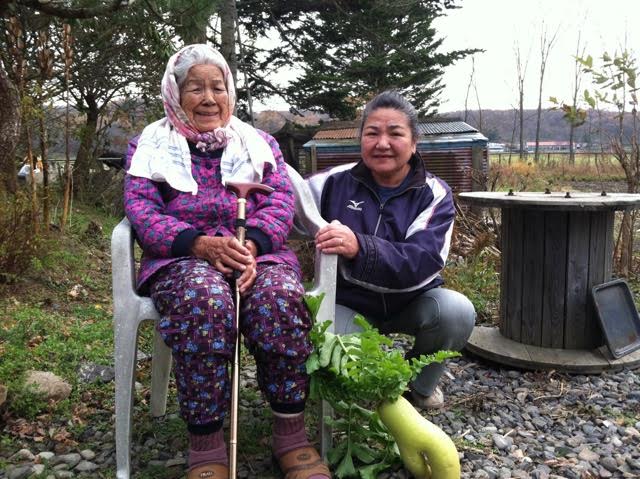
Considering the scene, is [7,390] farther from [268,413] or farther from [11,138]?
[11,138]

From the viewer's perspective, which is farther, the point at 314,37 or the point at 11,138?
the point at 314,37

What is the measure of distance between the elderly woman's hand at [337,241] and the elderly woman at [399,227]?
0.08 metres

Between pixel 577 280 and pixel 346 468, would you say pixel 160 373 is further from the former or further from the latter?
pixel 577 280

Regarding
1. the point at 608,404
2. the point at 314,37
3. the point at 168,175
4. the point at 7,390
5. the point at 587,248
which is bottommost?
the point at 608,404

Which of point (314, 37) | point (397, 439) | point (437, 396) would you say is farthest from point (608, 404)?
point (314, 37)

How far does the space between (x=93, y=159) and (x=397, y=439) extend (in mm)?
6501

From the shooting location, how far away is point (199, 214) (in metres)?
2.08

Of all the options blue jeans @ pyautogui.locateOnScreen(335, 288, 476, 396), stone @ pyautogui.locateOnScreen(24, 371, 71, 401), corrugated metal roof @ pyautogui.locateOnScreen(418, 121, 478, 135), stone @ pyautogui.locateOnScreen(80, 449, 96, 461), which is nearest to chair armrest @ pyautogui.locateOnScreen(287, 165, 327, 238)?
blue jeans @ pyautogui.locateOnScreen(335, 288, 476, 396)

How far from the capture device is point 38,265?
392 cm

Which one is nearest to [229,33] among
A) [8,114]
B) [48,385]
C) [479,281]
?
[8,114]

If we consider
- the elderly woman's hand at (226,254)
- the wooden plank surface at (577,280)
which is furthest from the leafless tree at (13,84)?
the wooden plank surface at (577,280)

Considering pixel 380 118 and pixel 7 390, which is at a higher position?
pixel 380 118

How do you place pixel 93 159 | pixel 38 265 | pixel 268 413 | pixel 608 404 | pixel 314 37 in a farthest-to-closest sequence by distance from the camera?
pixel 314 37, pixel 93 159, pixel 38 265, pixel 608 404, pixel 268 413

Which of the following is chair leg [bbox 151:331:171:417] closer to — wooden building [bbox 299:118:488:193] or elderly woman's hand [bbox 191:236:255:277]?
elderly woman's hand [bbox 191:236:255:277]
